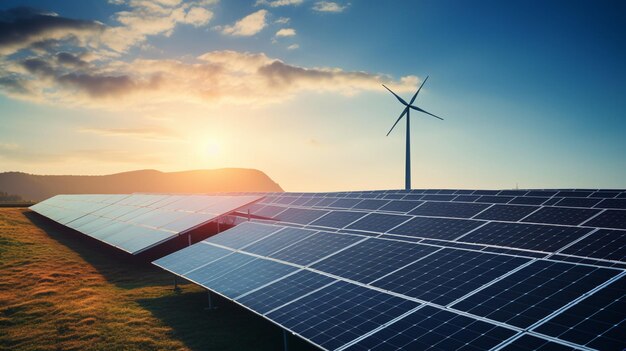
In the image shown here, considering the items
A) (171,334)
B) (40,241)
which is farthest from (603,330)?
(40,241)

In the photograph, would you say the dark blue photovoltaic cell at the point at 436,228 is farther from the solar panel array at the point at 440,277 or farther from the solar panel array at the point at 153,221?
the solar panel array at the point at 153,221

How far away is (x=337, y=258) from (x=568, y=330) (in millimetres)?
8934

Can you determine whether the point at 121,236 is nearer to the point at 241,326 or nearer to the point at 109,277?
the point at 109,277

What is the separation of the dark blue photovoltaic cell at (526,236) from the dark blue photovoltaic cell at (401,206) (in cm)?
934

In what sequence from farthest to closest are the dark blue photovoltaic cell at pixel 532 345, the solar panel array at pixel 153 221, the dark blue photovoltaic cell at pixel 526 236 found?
the solar panel array at pixel 153 221
the dark blue photovoltaic cell at pixel 526 236
the dark blue photovoltaic cell at pixel 532 345

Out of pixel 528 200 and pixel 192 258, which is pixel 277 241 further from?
pixel 528 200

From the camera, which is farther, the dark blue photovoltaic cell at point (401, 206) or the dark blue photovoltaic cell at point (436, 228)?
the dark blue photovoltaic cell at point (401, 206)

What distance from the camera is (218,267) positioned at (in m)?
18.9

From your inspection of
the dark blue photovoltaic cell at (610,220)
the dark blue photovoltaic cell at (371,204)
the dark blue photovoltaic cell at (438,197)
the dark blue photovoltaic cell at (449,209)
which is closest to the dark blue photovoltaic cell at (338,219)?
the dark blue photovoltaic cell at (371,204)

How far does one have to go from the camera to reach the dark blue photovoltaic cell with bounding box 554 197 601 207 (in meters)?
25.1

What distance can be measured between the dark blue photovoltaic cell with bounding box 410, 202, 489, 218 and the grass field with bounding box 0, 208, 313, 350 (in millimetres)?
13840

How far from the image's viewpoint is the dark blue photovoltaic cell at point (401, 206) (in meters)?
29.3

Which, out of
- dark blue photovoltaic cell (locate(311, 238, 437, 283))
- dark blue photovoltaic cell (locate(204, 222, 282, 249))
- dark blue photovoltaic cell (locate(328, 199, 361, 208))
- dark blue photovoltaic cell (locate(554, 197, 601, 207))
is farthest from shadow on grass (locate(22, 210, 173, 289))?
dark blue photovoltaic cell (locate(554, 197, 601, 207))

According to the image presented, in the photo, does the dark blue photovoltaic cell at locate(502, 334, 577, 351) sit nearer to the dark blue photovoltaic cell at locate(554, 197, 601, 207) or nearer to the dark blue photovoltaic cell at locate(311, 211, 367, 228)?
the dark blue photovoltaic cell at locate(311, 211, 367, 228)
